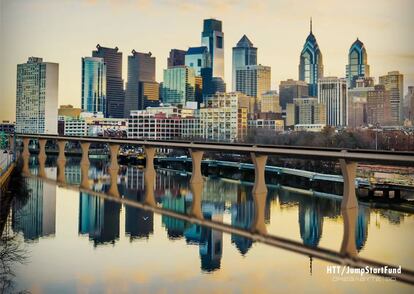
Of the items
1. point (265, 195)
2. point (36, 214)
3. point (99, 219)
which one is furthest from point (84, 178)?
point (99, 219)

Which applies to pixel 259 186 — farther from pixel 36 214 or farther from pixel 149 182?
pixel 36 214

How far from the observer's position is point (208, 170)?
31594mm

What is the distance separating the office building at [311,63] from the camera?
10144cm

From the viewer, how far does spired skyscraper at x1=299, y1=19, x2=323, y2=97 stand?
333 feet

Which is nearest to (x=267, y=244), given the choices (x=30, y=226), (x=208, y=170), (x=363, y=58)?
(x=30, y=226)

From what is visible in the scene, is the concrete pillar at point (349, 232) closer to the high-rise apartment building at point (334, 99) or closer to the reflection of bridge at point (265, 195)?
the reflection of bridge at point (265, 195)

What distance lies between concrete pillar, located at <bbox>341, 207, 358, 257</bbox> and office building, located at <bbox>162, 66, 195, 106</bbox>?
3336 inches

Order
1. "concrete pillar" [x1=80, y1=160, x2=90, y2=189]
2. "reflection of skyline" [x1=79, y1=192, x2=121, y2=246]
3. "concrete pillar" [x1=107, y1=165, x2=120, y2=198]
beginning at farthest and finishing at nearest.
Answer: "concrete pillar" [x1=80, y1=160, x2=90, y2=189]
"concrete pillar" [x1=107, y1=165, x2=120, y2=198]
"reflection of skyline" [x1=79, y1=192, x2=121, y2=246]

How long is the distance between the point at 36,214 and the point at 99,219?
198 centimetres

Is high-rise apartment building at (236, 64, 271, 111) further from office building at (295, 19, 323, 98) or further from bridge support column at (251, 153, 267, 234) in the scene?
bridge support column at (251, 153, 267, 234)

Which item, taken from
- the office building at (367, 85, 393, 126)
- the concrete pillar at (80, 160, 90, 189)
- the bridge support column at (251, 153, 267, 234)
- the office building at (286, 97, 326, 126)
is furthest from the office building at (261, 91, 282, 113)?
the bridge support column at (251, 153, 267, 234)

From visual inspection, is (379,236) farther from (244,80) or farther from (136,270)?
(244,80)

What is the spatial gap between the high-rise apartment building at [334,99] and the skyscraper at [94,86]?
48.3 m

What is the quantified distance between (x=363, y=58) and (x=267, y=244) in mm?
72741
